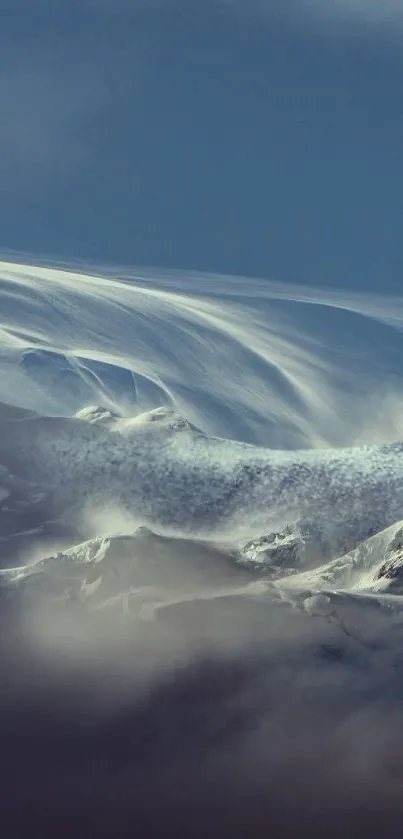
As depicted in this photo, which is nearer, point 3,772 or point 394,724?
point 3,772

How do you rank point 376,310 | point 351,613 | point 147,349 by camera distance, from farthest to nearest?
point 376,310 < point 147,349 < point 351,613

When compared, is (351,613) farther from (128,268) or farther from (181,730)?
(128,268)

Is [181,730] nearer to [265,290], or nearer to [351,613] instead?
[351,613]

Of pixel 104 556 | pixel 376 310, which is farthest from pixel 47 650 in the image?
pixel 376 310

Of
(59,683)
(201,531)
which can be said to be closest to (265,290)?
(201,531)

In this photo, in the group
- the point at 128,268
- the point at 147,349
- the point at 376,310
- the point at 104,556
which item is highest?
the point at 128,268

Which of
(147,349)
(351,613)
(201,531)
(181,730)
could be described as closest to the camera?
(181,730)

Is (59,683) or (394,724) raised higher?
(59,683)
